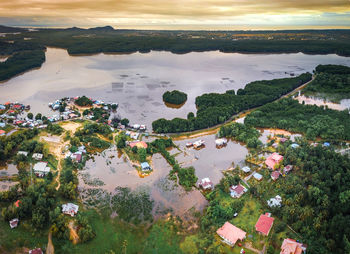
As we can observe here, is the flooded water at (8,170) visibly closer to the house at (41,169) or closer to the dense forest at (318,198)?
the house at (41,169)

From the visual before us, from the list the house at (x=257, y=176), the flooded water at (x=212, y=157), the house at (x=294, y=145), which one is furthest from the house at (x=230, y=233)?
the house at (x=294, y=145)

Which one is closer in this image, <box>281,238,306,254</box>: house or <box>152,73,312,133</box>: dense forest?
<box>281,238,306,254</box>: house

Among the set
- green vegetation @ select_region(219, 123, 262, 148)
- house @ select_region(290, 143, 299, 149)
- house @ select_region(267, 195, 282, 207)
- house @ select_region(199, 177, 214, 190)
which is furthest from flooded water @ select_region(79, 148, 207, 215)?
house @ select_region(290, 143, 299, 149)

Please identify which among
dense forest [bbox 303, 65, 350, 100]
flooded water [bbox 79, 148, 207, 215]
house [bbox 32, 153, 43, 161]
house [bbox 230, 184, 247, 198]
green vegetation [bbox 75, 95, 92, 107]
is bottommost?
flooded water [bbox 79, 148, 207, 215]

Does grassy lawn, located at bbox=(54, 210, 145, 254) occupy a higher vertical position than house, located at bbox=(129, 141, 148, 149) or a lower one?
lower

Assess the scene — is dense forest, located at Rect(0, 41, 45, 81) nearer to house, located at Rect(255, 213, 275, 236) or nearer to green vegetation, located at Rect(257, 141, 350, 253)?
house, located at Rect(255, 213, 275, 236)

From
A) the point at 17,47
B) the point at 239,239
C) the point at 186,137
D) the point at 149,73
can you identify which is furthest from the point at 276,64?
the point at 17,47
